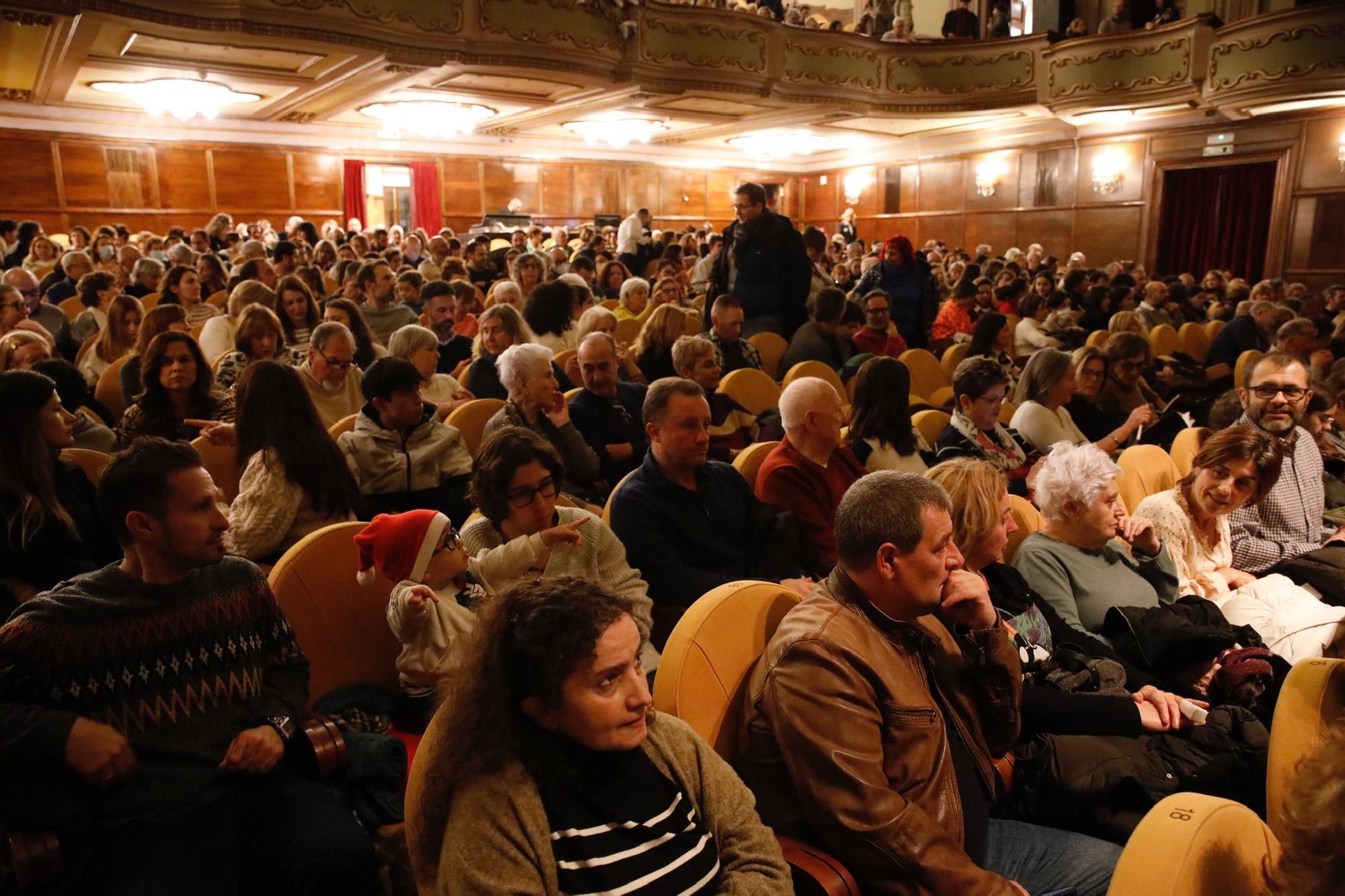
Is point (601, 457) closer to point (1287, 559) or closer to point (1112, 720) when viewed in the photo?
point (1112, 720)

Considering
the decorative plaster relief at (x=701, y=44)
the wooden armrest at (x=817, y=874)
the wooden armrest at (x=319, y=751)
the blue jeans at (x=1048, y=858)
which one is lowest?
the blue jeans at (x=1048, y=858)

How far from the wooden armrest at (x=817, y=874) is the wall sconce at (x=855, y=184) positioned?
18.4 metres

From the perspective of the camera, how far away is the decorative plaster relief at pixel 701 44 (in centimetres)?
1058

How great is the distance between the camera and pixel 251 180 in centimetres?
1435

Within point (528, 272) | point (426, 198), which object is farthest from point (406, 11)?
point (426, 198)

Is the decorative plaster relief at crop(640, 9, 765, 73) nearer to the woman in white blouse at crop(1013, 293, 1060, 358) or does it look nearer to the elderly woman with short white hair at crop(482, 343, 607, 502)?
the woman in white blouse at crop(1013, 293, 1060, 358)

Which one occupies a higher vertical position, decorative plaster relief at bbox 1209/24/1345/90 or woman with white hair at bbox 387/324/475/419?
decorative plaster relief at bbox 1209/24/1345/90

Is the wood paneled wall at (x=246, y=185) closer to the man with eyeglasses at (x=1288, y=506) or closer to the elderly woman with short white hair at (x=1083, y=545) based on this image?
the man with eyeglasses at (x=1288, y=506)

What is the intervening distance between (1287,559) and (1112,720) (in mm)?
1519

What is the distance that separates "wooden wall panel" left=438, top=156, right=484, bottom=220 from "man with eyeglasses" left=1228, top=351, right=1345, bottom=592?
1488cm

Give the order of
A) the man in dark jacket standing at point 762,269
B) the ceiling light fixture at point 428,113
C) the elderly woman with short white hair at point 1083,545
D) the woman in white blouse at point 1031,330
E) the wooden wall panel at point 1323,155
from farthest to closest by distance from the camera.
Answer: the ceiling light fixture at point 428,113
the wooden wall panel at point 1323,155
the woman in white blouse at point 1031,330
the man in dark jacket standing at point 762,269
the elderly woman with short white hair at point 1083,545

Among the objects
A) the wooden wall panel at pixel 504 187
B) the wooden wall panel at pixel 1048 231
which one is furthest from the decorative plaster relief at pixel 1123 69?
the wooden wall panel at pixel 504 187

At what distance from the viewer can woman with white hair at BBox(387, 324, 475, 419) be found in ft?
13.3

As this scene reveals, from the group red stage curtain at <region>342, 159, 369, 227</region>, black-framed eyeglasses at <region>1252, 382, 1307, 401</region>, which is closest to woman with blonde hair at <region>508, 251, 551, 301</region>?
black-framed eyeglasses at <region>1252, 382, 1307, 401</region>
